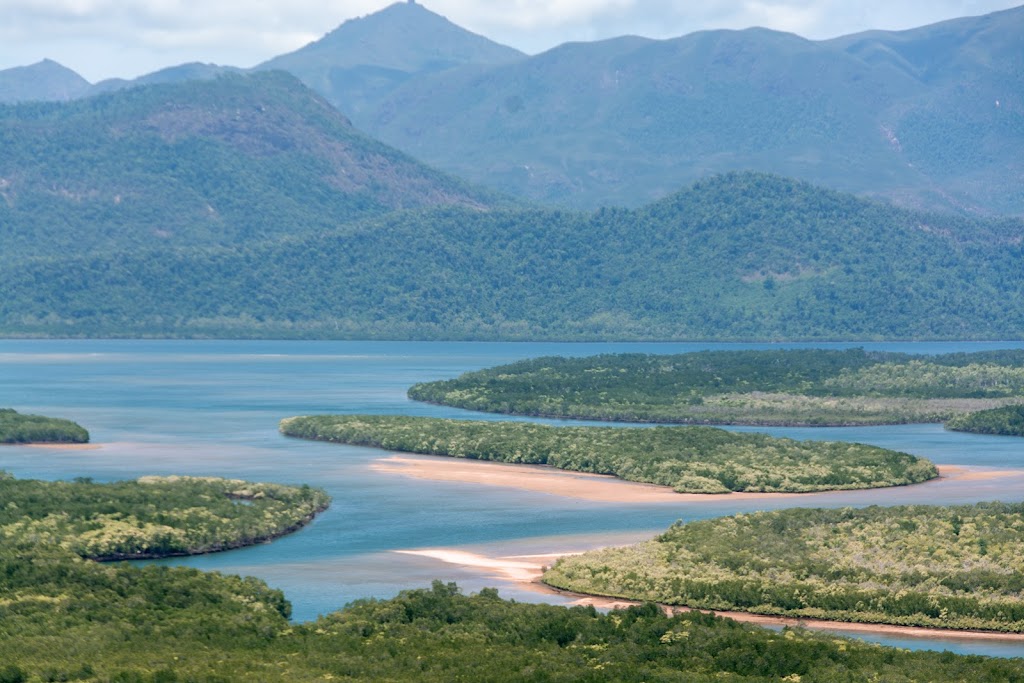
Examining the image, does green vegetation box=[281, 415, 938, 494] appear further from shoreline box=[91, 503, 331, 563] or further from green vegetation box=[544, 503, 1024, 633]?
shoreline box=[91, 503, 331, 563]

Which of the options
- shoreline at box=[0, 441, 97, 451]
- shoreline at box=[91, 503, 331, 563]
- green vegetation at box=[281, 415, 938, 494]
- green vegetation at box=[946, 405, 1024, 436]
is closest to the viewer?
shoreline at box=[91, 503, 331, 563]

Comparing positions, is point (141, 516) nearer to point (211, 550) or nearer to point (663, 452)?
point (211, 550)

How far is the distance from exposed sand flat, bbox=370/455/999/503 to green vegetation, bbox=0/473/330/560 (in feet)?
42.0

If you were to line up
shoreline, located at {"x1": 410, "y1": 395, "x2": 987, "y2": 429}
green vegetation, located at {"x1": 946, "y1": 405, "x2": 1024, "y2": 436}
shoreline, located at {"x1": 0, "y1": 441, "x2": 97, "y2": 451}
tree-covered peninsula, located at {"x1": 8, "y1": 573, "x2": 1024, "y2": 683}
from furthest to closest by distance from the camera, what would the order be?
shoreline, located at {"x1": 410, "y1": 395, "x2": 987, "y2": 429} < green vegetation, located at {"x1": 946, "y1": 405, "x2": 1024, "y2": 436} < shoreline, located at {"x1": 0, "y1": 441, "x2": 97, "y2": 451} < tree-covered peninsula, located at {"x1": 8, "y1": 573, "x2": 1024, "y2": 683}

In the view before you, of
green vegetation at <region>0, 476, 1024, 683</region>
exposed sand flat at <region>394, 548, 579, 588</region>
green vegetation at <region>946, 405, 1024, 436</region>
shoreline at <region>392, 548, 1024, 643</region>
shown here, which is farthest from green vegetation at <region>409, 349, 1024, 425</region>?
green vegetation at <region>0, 476, 1024, 683</region>

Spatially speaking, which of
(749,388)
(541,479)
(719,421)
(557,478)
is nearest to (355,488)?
(541,479)

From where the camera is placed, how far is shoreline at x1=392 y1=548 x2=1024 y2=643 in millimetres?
52906

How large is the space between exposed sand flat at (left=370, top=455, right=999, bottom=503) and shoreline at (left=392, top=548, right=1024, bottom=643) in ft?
52.9

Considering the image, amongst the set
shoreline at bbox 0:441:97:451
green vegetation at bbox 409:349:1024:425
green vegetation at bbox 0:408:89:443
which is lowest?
shoreline at bbox 0:441:97:451

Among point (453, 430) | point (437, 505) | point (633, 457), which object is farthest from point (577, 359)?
point (437, 505)

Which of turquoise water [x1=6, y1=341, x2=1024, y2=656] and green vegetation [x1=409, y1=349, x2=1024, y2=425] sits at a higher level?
green vegetation [x1=409, y1=349, x2=1024, y2=425]

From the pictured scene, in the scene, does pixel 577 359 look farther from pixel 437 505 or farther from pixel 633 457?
pixel 437 505

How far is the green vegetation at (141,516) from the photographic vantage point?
64.9 m

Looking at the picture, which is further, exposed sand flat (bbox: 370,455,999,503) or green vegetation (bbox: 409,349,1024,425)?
green vegetation (bbox: 409,349,1024,425)
